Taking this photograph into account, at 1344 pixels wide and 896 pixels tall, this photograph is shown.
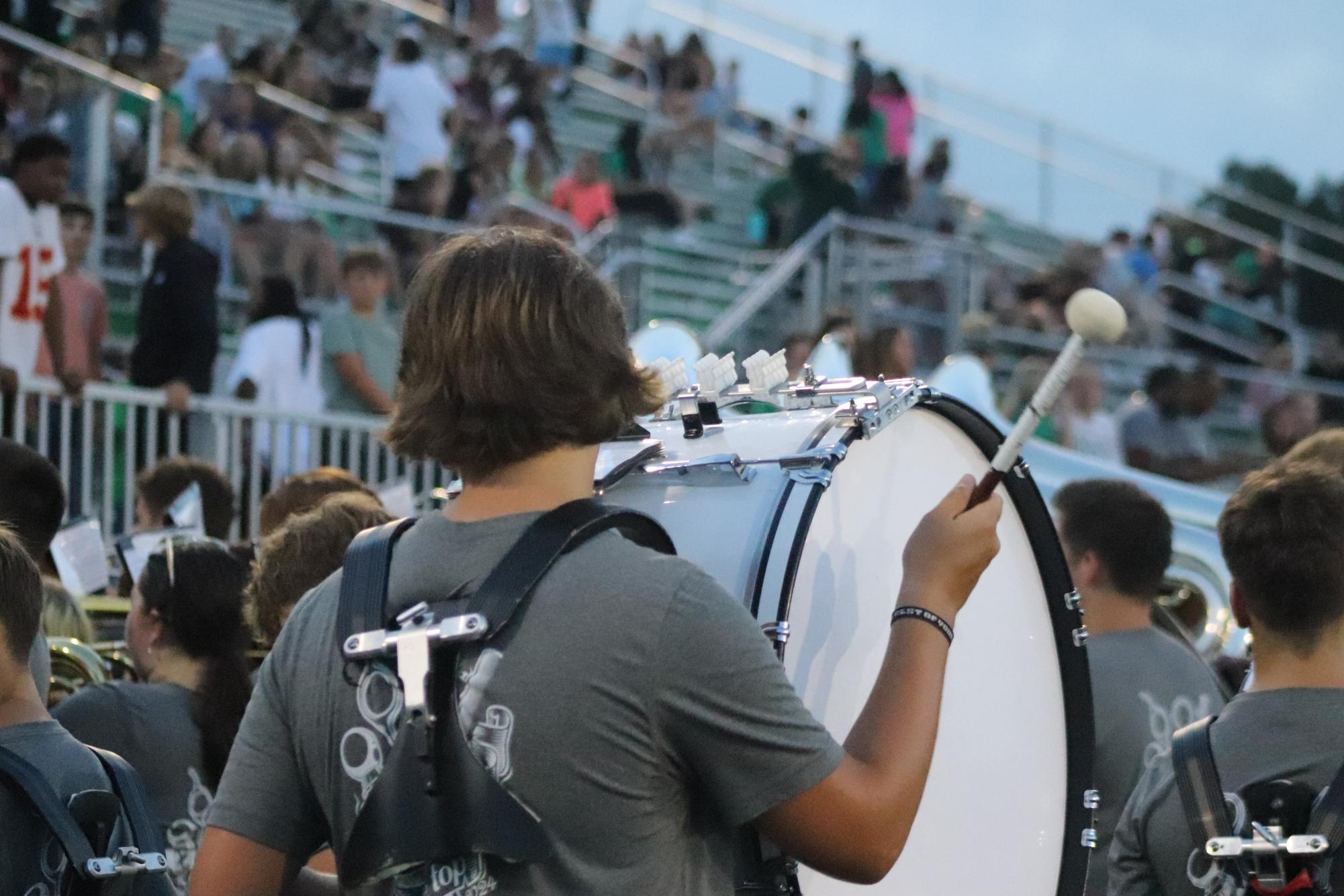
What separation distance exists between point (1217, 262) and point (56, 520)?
48.6 feet

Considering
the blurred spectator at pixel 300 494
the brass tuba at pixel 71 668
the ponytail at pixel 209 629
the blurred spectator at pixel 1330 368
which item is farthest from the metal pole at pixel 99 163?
the blurred spectator at pixel 1330 368

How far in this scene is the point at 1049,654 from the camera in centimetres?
280

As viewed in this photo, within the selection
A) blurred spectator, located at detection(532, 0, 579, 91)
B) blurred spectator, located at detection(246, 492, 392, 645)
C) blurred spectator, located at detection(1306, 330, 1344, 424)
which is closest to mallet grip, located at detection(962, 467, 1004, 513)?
blurred spectator, located at detection(246, 492, 392, 645)

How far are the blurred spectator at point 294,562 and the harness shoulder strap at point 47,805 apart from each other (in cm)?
81

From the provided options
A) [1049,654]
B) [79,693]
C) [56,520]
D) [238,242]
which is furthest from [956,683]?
[238,242]

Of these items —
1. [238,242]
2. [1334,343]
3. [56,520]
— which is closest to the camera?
[56,520]

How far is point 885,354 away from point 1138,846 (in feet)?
17.9

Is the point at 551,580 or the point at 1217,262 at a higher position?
the point at 1217,262

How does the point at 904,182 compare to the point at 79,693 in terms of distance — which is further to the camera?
the point at 904,182

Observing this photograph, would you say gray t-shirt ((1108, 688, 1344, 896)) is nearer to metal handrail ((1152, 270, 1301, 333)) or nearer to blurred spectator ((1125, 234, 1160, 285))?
blurred spectator ((1125, 234, 1160, 285))

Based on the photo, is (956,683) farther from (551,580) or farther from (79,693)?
(79,693)

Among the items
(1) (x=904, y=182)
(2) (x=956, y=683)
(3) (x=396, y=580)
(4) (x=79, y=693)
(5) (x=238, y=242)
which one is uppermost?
(1) (x=904, y=182)

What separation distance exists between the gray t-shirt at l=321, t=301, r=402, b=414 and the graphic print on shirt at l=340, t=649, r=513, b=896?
19.3 feet

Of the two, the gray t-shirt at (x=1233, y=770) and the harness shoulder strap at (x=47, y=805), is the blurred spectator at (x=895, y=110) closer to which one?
the gray t-shirt at (x=1233, y=770)
